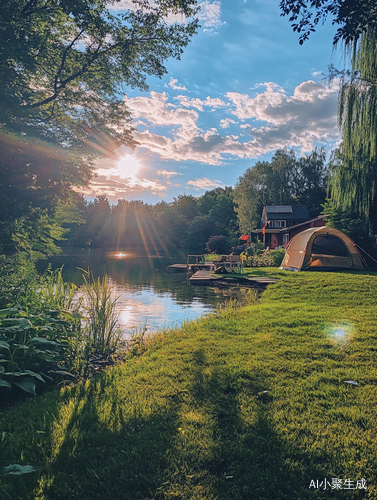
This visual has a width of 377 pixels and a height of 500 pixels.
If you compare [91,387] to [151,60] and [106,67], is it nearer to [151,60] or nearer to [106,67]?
[106,67]

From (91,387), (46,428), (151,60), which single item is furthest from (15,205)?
(151,60)

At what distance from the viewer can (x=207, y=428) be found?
9.91ft

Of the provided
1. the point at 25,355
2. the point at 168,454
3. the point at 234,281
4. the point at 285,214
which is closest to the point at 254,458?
the point at 168,454

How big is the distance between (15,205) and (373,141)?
15.4 m

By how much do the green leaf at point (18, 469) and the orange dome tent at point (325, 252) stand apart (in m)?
16.6

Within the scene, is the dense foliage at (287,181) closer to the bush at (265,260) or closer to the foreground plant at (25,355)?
the bush at (265,260)

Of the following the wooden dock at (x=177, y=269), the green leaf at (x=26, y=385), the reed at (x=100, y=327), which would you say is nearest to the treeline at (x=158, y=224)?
the wooden dock at (x=177, y=269)

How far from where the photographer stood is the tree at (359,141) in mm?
13484

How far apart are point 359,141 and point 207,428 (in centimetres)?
1629

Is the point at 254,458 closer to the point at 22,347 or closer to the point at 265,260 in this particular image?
the point at 22,347

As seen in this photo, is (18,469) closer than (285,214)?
Yes

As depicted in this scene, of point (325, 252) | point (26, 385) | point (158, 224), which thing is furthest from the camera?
point (158, 224)

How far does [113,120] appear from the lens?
11.1 m

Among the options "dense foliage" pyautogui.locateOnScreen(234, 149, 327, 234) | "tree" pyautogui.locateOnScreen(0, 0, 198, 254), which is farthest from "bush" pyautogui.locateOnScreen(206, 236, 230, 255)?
"tree" pyautogui.locateOnScreen(0, 0, 198, 254)
